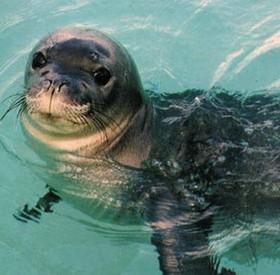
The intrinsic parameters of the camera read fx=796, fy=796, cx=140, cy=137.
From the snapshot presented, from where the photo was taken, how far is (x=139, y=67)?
25.2 ft

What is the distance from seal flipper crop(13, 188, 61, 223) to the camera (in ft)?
19.2

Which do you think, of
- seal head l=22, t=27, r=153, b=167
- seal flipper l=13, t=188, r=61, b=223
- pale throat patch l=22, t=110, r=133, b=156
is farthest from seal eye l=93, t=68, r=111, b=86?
seal flipper l=13, t=188, r=61, b=223

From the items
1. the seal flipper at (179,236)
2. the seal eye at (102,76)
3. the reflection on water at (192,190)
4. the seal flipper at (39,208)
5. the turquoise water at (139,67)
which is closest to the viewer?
the seal flipper at (179,236)

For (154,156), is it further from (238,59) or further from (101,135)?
(238,59)

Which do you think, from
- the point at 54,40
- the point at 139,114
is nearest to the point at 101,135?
the point at 139,114

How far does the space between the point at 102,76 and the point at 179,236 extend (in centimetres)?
117

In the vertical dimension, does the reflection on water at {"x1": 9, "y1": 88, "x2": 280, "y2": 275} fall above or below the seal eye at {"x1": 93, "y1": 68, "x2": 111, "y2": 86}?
below

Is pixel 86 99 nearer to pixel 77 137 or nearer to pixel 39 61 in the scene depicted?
pixel 77 137

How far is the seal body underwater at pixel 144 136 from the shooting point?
5.02m

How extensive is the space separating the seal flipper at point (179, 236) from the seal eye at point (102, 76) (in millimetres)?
821

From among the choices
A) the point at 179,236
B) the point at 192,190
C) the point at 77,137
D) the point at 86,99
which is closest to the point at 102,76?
the point at 86,99

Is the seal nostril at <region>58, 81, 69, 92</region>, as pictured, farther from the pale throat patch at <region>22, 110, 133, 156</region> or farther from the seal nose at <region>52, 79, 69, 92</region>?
the pale throat patch at <region>22, 110, 133, 156</region>

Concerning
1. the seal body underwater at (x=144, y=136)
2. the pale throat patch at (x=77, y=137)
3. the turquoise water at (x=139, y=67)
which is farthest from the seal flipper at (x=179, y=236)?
the pale throat patch at (x=77, y=137)

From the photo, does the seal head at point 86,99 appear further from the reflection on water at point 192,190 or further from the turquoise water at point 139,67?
the turquoise water at point 139,67
